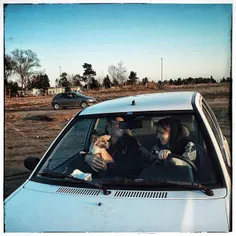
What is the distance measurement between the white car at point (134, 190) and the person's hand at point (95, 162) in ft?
0.19

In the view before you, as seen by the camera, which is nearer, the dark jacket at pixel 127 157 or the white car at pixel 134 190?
the white car at pixel 134 190

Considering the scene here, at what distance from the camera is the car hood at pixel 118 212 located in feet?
6.95

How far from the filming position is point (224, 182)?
241cm

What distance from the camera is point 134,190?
2428mm

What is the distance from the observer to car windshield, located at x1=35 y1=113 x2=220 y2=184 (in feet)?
8.55

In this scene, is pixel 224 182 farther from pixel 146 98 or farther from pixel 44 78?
pixel 44 78

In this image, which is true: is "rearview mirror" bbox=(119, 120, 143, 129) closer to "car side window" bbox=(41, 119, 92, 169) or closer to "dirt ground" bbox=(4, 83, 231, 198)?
"car side window" bbox=(41, 119, 92, 169)

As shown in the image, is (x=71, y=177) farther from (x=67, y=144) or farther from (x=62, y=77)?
(x=62, y=77)

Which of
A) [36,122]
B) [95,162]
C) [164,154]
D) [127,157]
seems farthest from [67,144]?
[36,122]

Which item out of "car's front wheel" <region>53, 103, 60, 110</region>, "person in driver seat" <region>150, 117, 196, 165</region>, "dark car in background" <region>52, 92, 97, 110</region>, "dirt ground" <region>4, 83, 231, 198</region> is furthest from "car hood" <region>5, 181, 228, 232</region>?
"car's front wheel" <region>53, 103, 60, 110</region>

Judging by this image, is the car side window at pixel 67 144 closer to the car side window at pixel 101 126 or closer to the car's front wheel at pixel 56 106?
the car side window at pixel 101 126

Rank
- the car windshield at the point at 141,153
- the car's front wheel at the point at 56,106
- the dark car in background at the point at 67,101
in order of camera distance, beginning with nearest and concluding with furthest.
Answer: the car windshield at the point at 141,153, the dark car in background at the point at 67,101, the car's front wheel at the point at 56,106

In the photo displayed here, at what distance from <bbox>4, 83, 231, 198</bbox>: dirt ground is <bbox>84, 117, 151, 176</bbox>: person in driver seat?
0.80 meters

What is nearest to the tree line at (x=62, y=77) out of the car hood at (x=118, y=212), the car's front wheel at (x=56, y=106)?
the car hood at (x=118, y=212)
